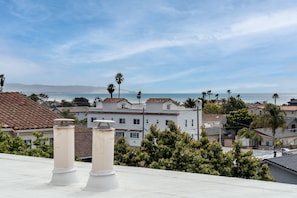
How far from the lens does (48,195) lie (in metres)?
3.71

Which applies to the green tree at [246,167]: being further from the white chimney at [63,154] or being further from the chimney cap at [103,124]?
the chimney cap at [103,124]

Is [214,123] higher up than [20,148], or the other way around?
[214,123]

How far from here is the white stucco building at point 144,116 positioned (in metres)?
40.2

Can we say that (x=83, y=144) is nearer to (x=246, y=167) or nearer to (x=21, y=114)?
(x=21, y=114)

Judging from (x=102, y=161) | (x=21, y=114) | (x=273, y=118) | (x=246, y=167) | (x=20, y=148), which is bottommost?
(x=246, y=167)

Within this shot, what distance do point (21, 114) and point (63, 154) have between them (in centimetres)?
1243

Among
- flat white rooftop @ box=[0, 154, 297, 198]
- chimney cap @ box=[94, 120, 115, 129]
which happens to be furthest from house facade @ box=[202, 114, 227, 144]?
chimney cap @ box=[94, 120, 115, 129]

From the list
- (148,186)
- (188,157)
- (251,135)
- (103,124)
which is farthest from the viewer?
(251,135)

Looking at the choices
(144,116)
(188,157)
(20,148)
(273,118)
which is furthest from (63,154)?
(273,118)

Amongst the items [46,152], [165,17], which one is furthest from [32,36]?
[46,152]

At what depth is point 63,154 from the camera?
428cm

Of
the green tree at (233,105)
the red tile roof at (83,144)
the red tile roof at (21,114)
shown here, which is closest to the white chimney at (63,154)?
the red tile roof at (21,114)

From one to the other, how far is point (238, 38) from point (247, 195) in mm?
24851

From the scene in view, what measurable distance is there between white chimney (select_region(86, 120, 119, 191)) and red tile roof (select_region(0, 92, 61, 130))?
1172 cm
